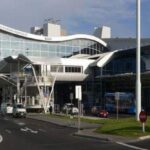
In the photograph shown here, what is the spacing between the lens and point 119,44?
13875 cm

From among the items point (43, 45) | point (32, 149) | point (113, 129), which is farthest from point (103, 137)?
point (43, 45)

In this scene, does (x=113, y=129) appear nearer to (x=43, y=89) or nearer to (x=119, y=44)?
(x=43, y=89)

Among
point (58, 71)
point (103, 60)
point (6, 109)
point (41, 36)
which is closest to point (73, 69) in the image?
point (58, 71)

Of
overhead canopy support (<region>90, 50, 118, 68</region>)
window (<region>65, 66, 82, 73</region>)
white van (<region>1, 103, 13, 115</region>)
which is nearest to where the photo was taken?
white van (<region>1, 103, 13, 115</region>)

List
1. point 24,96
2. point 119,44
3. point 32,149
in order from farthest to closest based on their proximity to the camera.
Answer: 1. point 119,44
2. point 24,96
3. point 32,149

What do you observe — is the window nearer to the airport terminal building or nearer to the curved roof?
the airport terminal building

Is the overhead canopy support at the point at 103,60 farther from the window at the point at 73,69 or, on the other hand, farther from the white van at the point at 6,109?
the white van at the point at 6,109

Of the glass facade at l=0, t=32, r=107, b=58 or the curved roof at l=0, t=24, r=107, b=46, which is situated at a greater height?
the curved roof at l=0, t=24, r=107, b=46

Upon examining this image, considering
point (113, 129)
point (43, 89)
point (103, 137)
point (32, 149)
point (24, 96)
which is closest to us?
point (32, 149)

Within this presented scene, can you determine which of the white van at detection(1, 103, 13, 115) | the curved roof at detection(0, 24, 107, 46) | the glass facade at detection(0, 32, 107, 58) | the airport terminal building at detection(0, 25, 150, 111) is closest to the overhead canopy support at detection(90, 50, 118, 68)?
the airport terminal building at detection(0, 25, 150, 111)

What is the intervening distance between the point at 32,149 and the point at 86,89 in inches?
3218

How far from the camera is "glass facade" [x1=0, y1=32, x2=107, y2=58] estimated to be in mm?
118875

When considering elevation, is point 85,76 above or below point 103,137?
above

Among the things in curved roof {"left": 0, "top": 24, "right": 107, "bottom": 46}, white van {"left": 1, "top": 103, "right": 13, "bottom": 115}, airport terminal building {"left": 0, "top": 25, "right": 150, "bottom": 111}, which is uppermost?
curved roof {"left": 0, "top": 24, "right": 107, "bottom": 46}
